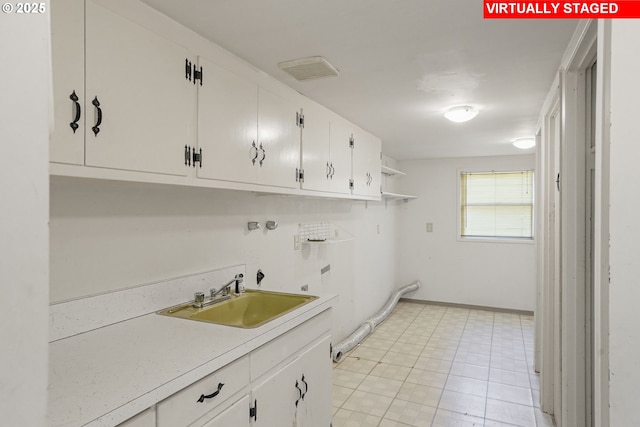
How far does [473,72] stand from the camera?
223 centimetres

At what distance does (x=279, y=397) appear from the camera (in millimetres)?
1755

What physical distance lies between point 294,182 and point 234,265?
660 mm

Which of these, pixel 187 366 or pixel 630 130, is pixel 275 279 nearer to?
pixel 187 366

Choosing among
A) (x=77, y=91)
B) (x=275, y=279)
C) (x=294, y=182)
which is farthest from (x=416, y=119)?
(x=77, y=91)

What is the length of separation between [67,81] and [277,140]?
120 centimetres

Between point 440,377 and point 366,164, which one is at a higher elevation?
point 366,164

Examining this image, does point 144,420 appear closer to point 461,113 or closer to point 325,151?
point 325,151

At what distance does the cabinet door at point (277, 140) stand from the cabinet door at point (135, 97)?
521mm

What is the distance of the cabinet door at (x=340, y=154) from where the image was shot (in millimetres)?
2988

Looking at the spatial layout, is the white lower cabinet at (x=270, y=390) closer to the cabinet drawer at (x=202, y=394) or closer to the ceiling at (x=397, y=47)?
the cabinet drawer at (x=202, y=394)

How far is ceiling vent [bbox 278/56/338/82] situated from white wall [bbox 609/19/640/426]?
4.57 feet

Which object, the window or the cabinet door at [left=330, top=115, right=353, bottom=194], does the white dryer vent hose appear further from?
the cabinet door at [left=330, top=115, right=353, bottom=194]

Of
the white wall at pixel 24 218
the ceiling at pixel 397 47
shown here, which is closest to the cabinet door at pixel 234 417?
the white wall at pixel 24 218

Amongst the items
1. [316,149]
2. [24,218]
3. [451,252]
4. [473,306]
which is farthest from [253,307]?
[473,306]
